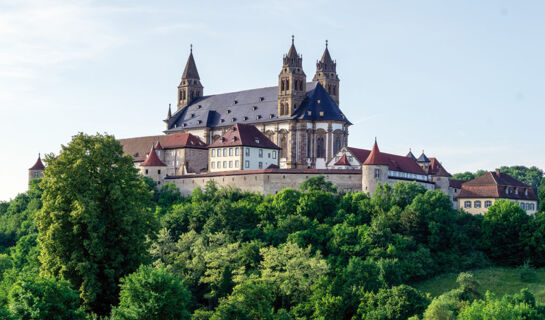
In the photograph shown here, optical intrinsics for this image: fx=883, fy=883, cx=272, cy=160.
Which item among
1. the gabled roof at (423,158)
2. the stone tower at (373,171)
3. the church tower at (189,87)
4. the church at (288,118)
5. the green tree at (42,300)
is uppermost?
the church tower at (189,87)

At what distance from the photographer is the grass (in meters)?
72.5

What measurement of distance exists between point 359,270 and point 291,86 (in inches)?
1491

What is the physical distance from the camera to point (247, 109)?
10650 cm

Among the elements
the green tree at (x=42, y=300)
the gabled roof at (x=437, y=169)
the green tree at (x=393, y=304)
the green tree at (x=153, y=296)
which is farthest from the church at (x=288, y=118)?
the green tree at (x=42, y=300)

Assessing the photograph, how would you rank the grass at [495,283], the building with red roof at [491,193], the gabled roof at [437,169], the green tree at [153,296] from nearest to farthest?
the green tree at [153,296]
the grass at [495,283]
the building with red roof at [491,193]
the gabled roof at [437,169]

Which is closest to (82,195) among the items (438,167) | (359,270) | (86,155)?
(86,155)

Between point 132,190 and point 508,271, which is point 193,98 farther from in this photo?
point 132,190

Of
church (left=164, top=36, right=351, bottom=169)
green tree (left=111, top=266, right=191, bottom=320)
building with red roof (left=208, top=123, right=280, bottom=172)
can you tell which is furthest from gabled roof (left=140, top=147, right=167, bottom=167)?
green tree (left=111, top=266, right=191, bottom=320)

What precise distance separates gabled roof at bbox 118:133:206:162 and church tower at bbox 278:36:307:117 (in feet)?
34.0

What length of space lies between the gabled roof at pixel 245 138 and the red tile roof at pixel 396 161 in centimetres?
1010

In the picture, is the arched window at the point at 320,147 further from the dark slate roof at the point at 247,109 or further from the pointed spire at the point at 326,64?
the pointed spire at the point at 326,64

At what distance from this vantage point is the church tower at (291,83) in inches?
3974

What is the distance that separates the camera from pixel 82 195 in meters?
50.7

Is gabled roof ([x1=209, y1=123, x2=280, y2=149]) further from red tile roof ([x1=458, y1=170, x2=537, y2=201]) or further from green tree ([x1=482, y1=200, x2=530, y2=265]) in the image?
green tree ([x1=482, y1=200, x2=530, y2=265])
